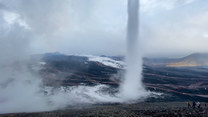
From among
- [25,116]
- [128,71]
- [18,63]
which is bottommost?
[25,116]

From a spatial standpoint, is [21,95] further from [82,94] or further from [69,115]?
[69,115]

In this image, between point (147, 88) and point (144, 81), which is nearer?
point (147, 88)

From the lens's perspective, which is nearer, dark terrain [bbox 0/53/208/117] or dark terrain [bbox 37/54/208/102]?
dark terrain [bbox 0/53/208/117]

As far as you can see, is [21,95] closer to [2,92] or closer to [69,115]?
[2,92]

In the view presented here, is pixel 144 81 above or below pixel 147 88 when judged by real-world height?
above

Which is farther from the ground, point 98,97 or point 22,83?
point 22,83

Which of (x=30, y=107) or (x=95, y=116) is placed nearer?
(x=95, y=116)

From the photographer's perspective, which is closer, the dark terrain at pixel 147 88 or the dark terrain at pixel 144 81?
the dark terrain at pixel 147 88

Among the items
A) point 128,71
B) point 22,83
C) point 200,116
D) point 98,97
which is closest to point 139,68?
point 128,71

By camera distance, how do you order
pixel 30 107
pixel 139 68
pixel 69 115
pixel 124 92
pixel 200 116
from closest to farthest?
pixel 200 116 → pixel 69 115 → pixel 30 107 → pixel 124 92 → pixel 139 68

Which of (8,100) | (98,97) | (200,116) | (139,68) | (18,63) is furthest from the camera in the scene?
(18,63)
